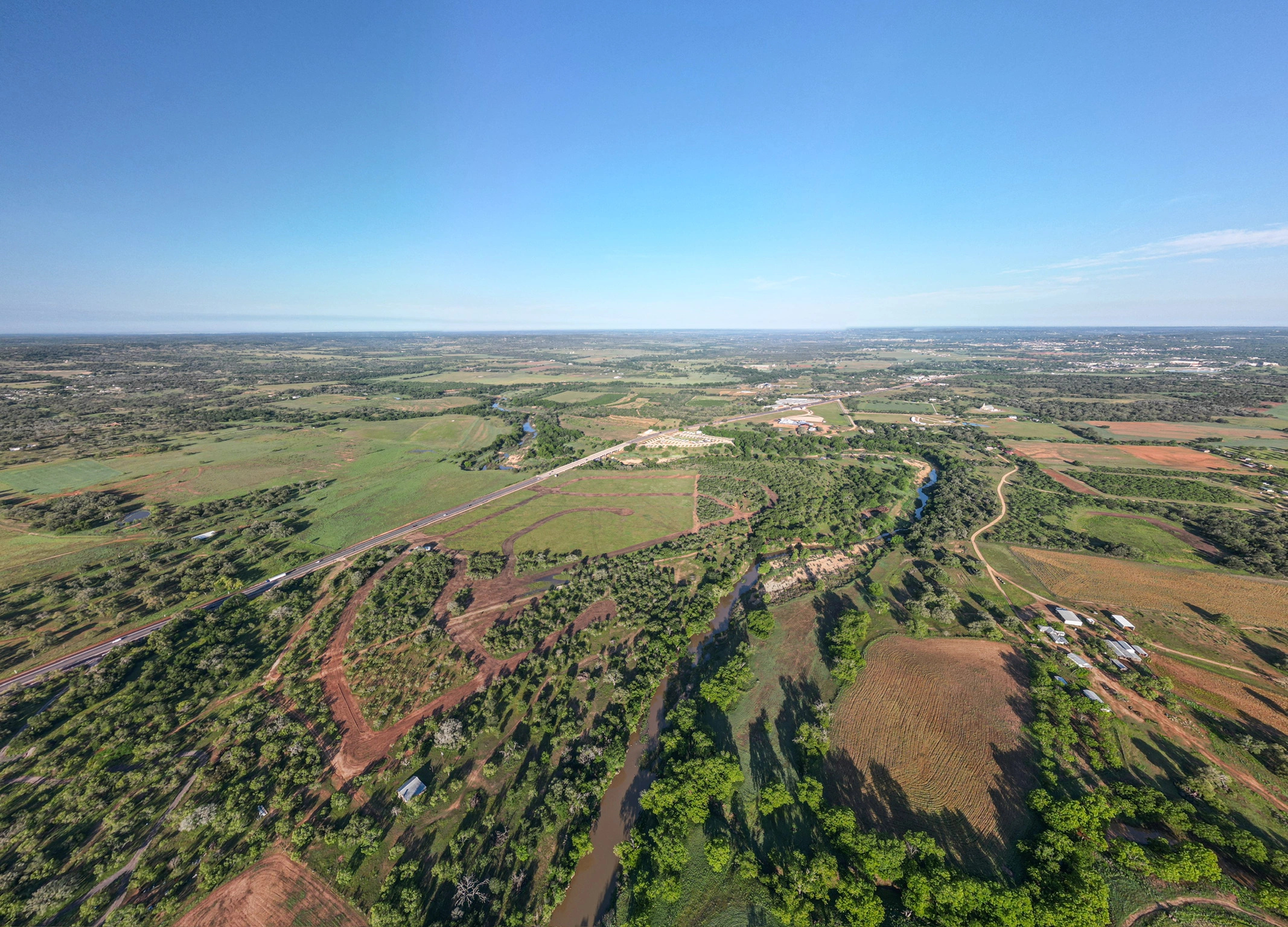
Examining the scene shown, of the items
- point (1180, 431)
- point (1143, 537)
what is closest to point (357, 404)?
point (1143, 537)

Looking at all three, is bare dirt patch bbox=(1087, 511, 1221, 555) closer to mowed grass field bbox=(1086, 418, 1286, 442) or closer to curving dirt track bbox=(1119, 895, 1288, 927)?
curving dirt track bbox=(1119, 895, 1288, 927)

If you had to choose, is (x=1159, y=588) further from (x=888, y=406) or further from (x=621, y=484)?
(x=888, y=406)

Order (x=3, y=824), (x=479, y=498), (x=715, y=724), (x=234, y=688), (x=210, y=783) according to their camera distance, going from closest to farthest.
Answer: (x=3, y=824) → (x=210, y=783) → (x=715, y=724) → (x=234, y=688) → (x=479, y=498)

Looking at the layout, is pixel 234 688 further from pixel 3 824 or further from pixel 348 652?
pixel 3 824

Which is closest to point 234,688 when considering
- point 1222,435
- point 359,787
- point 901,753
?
point 359,787

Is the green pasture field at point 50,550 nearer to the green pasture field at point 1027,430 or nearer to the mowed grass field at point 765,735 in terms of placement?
the mowed grass field at point 765,735
